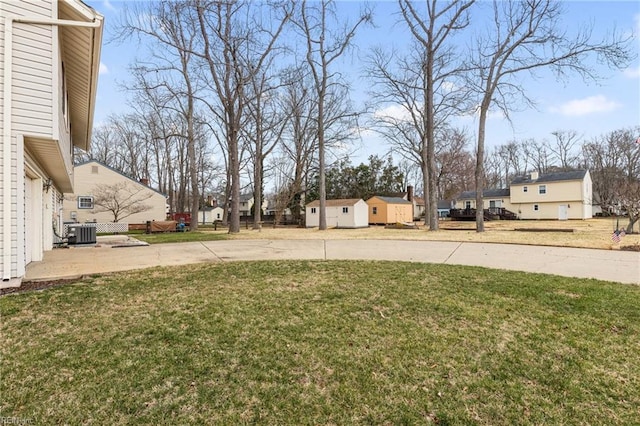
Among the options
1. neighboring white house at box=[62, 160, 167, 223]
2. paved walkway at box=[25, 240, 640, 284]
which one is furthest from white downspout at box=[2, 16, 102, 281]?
neighboring white house at box=[62, 160, 167, 223]

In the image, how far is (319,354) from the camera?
3189 millimetres

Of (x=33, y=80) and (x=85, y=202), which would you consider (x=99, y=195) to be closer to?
(x=85, y=202)

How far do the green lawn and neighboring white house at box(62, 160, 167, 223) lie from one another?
76.4 ft

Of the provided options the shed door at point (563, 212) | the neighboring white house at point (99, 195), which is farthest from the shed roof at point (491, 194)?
the neighboring white house at point (99, 195)

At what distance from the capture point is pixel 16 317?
145 inches

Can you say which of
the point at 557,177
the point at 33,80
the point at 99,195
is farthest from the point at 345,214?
the point at 557,177

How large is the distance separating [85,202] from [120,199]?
2280mm

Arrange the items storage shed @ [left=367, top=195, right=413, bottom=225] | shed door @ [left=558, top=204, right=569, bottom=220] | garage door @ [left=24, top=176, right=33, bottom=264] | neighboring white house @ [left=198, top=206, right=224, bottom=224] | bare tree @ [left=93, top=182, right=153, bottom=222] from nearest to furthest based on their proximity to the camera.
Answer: garage door @ [left=24, top=176, right=33, bottom=264] → bare tree @ [left=93, top=182, right=153, bottom=222] → storage shed @ [left=367, top=195, right=413, bottom=225] → shed door @ [left=558, top=204, right=569, bottom=220] → neighboring white house @ [left=198, top=206, right=224, bottom=224]

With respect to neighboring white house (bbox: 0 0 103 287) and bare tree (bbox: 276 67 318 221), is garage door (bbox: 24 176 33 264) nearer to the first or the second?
neighboring white house (bbox: 0 0 103 287)

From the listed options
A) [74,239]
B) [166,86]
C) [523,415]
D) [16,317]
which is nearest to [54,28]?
[16,317]

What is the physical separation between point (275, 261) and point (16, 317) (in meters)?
4.52

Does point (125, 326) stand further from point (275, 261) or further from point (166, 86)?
point (166, 86)

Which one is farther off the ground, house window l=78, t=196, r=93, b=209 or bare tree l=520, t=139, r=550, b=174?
bare tree l=520, t=139, r=550, b=174

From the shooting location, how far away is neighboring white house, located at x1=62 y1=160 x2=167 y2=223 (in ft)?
78.6
